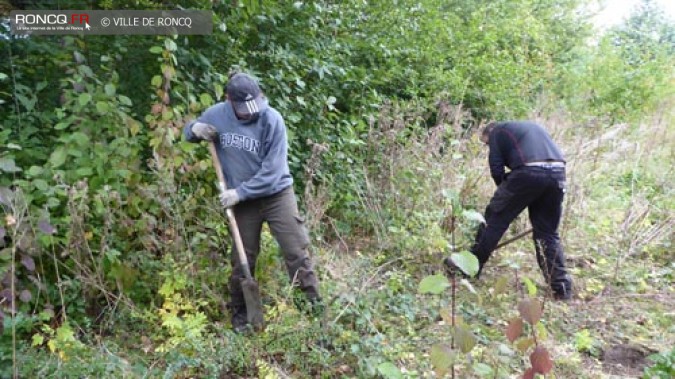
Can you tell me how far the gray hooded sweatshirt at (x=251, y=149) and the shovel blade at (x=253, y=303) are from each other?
0.58 meters

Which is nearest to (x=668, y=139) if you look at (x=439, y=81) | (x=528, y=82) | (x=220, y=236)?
(x=528, y=82)

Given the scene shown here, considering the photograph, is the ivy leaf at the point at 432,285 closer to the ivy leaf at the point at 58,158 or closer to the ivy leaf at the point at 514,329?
the ivy leaf at the point at 514,329

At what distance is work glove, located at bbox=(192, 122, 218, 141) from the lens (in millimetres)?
3365

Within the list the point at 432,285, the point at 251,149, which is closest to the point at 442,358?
the point at 432,285

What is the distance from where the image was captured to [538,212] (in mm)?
4383

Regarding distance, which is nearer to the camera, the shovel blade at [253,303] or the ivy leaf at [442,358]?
the ivy leaf at [442,358]

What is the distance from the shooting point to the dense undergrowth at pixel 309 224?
298cm

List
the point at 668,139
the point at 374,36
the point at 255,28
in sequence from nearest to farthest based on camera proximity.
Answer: the point at 255,28, the point at 374,36, the point at 668,139

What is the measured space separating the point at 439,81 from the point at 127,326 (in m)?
5.43

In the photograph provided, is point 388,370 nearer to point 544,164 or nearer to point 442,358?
point 442,358

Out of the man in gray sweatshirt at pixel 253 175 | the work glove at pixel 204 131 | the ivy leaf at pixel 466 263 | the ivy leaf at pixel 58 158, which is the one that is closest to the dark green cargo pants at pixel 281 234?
the man in gray sweatshirt at pixel 253 175

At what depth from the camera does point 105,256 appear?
339 cm

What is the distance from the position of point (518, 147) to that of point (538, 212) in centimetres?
64

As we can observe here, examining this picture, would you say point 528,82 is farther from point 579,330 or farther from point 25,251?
point 25,251
